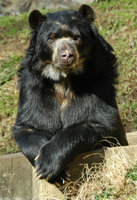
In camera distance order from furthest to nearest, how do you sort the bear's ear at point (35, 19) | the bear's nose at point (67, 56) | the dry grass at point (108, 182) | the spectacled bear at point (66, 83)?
the bear's ear at point (35, 19)
the spectacled bear at point (66, 83)
the bear's nose at point (67, 56)
the dry grass at point (108, 182)

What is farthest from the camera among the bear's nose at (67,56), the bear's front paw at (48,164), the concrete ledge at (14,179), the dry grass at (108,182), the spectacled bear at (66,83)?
the concrete ledge at (14,179)

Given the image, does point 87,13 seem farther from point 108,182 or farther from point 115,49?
point 115,49

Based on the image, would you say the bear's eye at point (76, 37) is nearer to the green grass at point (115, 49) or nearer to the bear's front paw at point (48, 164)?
the bear's front paw at point (48, 164)

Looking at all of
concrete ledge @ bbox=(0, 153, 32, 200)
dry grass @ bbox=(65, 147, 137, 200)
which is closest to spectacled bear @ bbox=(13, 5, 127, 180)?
dry grass @ bbox=(65, 147, 137, 200)

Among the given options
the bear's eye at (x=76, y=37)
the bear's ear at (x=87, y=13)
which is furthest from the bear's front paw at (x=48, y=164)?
the bear's ear at (x=87, y=13)

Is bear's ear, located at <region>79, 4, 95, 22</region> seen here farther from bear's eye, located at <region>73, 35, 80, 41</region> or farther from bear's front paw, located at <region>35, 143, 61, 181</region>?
bear's front paw, located at <region>35, 143, 61, 181</region>

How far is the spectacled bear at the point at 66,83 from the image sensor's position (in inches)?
173

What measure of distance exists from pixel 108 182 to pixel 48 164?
673 millimetres

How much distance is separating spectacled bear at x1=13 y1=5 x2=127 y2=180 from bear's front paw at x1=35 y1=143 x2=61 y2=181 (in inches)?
9.0

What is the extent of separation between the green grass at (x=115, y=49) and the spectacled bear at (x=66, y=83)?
104 inches

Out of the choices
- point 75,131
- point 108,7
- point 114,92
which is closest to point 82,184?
point 75,131

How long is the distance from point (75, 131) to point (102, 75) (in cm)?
94

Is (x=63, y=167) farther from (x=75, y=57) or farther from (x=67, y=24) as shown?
(x=67, y=24)

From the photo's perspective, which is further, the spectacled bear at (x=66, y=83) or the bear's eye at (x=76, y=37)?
the bear's eye at (x=76, y=37)
